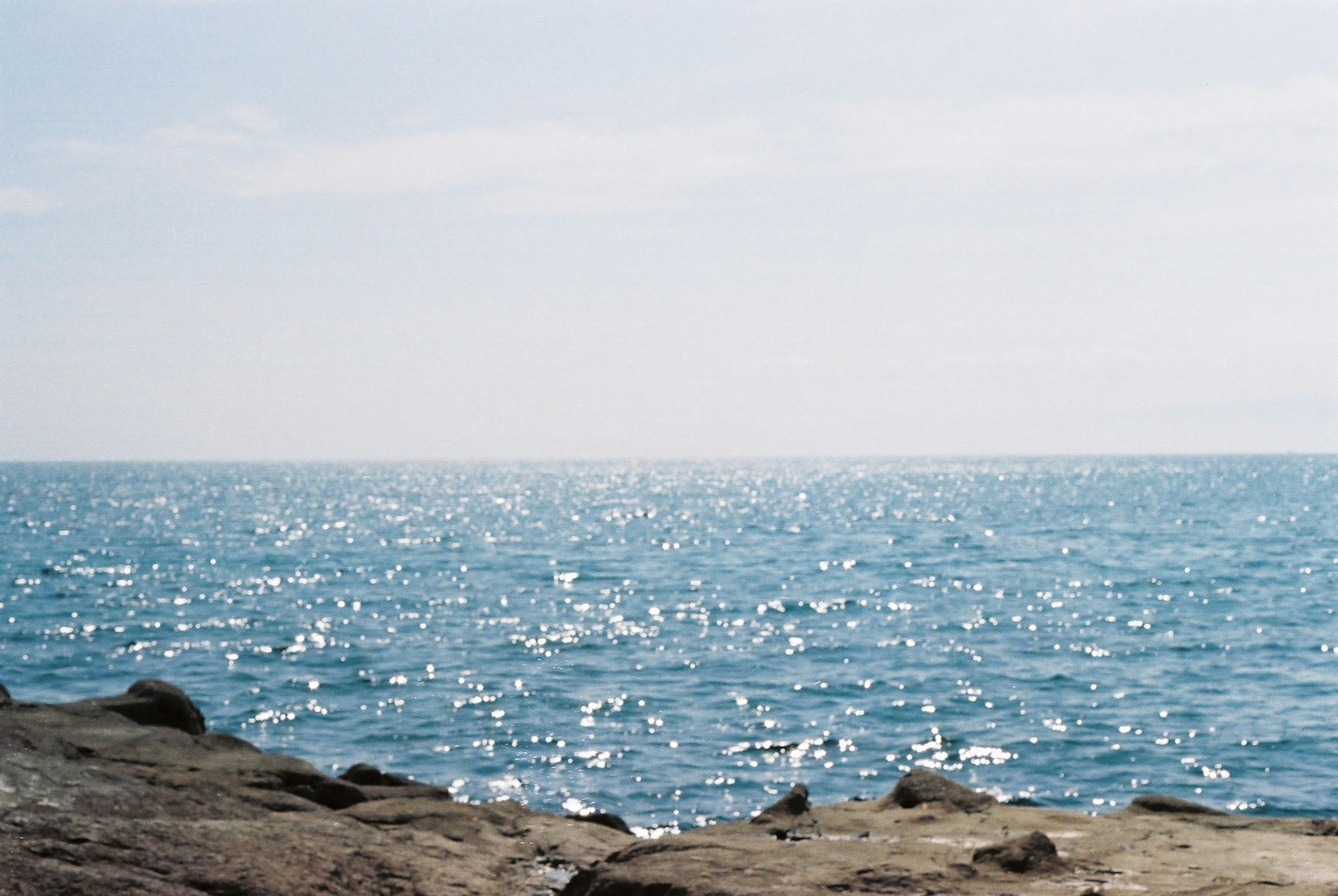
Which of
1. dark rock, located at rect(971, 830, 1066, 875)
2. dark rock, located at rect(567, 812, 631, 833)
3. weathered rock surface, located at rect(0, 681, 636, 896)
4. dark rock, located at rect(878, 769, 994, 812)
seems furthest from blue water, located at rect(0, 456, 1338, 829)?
dark rock, located at rect(971, 830, 1066, 875)

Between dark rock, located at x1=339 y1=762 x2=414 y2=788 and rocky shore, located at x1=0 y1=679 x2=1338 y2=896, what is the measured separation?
0.69 meters

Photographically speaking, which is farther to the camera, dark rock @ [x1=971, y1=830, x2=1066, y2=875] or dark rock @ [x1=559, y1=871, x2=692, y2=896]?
dark rock @ [x1=971, y1=830, x2=1066, y2=875]

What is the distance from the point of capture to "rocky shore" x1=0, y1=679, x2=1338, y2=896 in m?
9.38

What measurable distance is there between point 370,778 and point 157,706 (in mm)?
3652

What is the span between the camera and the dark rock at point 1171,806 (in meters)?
13.3

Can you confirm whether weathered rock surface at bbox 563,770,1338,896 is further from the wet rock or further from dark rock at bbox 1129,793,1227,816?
dark rock at bbox 1129,793,1227,816

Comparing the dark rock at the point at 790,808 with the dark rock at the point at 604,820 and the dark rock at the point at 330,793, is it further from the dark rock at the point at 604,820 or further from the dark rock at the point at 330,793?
the dark rock at the point at 330,793

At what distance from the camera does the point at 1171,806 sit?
1355 centimetres

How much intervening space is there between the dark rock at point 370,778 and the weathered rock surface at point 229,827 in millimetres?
24

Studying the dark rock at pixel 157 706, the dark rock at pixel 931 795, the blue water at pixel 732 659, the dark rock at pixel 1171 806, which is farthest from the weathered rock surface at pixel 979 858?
the dark rock at pixel 157 706

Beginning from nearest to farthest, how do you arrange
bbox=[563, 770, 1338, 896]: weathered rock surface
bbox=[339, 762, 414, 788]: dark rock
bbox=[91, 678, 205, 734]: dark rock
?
bbox=[563, 770, 1338, 896]: weathered rock surface
bbox=[339, 762, 414, 788]: dark rock
bbox=[91, 678, 205, 734]: dark rock

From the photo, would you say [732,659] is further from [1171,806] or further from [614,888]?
[614,888]

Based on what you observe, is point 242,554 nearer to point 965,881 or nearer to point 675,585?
point 675,585

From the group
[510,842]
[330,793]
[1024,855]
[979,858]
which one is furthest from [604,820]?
[1024,855]
